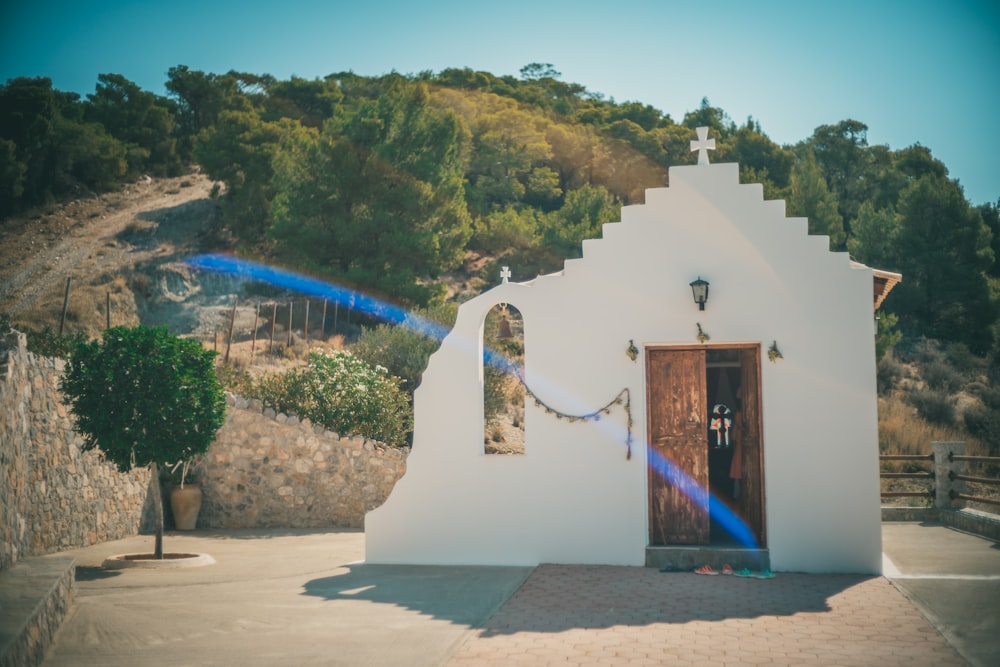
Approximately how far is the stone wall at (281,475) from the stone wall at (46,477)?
144 centimetres

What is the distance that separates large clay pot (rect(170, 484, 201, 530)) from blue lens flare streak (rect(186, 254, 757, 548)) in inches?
263

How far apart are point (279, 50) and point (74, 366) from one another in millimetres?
10197

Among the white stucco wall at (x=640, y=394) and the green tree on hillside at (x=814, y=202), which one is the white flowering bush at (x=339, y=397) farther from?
the green tree on hillside at (x=814, y=202)

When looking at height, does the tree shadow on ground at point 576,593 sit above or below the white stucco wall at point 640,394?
below

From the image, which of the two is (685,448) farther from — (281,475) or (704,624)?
(281,475)

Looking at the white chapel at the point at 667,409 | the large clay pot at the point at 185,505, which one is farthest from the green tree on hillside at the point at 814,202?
the large clay pot at the point at 185,505

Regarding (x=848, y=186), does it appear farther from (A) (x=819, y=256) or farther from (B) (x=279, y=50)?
(A) (x=819, y=256)

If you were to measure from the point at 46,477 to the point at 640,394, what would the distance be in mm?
7424

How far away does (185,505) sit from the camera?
564 inches

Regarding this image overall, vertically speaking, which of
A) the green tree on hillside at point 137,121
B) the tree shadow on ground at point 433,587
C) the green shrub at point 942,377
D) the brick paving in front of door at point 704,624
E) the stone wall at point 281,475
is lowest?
the tree shadow on ground at point 433,587

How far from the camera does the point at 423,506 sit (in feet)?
33.7

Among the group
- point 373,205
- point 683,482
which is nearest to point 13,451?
point 683,482

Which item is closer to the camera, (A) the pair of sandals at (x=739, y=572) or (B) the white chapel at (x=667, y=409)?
(A) the pair of sandals at (x=739, y=572)

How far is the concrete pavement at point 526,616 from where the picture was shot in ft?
20.5
